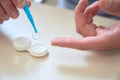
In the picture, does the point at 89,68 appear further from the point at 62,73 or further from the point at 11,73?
the point at 11,73

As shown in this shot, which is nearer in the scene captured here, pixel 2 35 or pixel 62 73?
pixel 62 73

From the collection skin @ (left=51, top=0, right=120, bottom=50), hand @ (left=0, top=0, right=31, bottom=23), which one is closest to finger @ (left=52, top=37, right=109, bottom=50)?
skin @ (left=51, top=0, right=120, bottom=50)

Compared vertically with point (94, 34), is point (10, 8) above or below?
above

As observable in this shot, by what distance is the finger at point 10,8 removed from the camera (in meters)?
0.64

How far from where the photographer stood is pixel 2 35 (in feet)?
2.14

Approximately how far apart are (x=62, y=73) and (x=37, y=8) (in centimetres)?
28

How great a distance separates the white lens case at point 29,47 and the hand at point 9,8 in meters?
0.08

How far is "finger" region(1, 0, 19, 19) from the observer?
0.64 meters

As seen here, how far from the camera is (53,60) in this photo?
571mm

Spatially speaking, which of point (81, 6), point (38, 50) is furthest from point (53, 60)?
point (81, 6)

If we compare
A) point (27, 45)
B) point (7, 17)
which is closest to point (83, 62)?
point (27, 45)

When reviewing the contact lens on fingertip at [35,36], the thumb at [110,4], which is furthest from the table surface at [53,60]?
the thumb at [110,4]

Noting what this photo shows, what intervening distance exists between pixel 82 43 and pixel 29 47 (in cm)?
13

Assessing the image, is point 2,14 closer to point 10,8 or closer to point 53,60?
point 10,8
